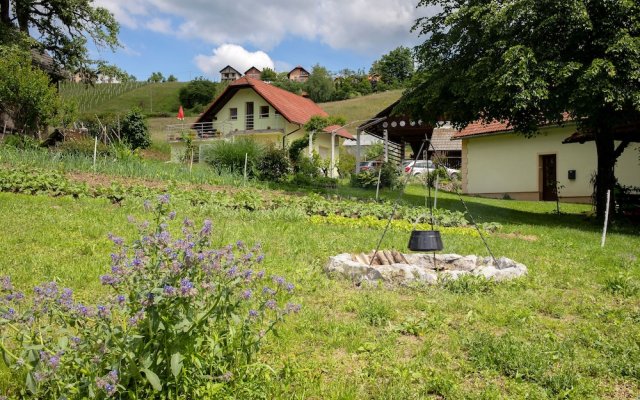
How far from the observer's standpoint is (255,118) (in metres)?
33.8

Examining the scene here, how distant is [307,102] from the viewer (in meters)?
39.8

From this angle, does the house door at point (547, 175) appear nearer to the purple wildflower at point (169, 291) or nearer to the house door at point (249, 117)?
the house door at point (249, 117)

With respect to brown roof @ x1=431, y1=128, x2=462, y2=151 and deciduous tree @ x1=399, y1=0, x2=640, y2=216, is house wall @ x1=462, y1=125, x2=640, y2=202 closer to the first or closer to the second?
deciduous tree @ x1=399, y1=0, x2=640, y2=216

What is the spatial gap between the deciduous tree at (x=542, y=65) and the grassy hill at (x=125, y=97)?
5188cm

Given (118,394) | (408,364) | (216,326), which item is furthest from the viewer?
(408,364)

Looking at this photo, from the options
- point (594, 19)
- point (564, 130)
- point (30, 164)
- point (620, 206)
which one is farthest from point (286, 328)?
point (564, 130)

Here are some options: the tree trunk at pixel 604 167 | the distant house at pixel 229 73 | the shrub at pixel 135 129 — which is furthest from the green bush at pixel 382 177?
the distant house at pixel 229 73

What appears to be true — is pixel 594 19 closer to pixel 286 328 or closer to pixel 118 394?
pixel 286 328

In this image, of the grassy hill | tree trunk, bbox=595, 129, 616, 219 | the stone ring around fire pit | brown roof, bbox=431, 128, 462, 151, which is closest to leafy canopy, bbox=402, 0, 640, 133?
tree trunk, bbox=595, 129, 616, 219

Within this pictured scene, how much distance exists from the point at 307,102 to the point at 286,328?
37.0 m

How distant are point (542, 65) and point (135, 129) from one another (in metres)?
24.6

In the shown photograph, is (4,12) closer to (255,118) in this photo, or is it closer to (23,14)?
(23,14)

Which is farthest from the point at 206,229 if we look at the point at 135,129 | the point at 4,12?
the point at 135,129

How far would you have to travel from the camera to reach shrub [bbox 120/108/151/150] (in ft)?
98.5
